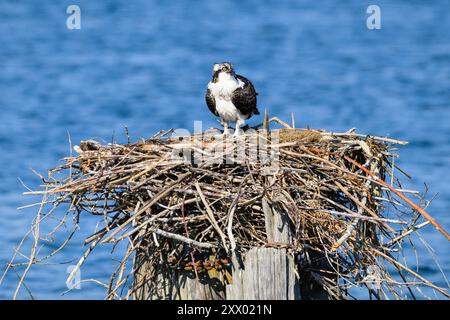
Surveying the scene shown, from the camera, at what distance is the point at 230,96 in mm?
6836

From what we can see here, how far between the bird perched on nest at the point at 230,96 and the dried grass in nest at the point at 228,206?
110cm

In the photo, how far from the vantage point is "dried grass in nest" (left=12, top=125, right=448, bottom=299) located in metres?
5.21

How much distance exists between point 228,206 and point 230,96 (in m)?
1.71

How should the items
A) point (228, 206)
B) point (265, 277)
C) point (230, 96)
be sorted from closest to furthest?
point (265, 277)
point (228, 206)
point (230, 96)

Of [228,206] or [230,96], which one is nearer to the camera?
[228,206]

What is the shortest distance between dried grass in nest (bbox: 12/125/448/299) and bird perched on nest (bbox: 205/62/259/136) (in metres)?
1.10

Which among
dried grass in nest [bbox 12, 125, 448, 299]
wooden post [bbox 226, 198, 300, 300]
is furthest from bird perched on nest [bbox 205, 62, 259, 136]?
wooden post [bbox 226, 198, 300, 300]

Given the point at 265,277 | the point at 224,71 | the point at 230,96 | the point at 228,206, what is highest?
the point at 224,71

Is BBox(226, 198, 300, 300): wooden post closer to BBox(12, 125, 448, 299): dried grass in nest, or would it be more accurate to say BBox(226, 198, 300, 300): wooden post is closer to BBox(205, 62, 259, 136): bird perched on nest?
BBox(12, 125, 448, 299): dried grass in nest

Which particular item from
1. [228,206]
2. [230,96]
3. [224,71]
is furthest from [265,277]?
[224,71]

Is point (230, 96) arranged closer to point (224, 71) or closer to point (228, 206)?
point (224, 71)

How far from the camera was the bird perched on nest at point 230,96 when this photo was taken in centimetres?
684

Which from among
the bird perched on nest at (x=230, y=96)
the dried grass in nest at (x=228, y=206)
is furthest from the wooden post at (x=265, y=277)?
the bird perched on nest at (x=230, y=96)

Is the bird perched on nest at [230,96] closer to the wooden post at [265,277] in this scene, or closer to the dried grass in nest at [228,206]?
the dried grass in nest at [228,206]
